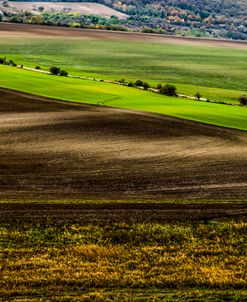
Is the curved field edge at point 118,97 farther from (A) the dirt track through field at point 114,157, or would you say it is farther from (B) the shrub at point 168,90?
(A) the dirt track through field at point 114,157

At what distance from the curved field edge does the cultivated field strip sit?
26.0 meters

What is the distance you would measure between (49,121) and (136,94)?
25204 mm

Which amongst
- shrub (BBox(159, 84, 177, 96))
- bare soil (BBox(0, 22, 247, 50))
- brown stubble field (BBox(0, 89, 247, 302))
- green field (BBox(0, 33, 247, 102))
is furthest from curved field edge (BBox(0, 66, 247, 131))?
bare soil (BBox(0, 22, 247, 50))

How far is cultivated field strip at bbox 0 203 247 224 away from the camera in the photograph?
98.4ft

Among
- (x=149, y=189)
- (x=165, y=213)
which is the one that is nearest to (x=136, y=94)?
(x=149, y=189)

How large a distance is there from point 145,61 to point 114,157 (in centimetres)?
9299

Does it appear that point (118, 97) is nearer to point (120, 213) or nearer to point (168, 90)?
point (168, 90)

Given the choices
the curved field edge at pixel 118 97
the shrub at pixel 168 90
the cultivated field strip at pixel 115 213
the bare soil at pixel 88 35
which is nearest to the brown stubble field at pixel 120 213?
the cultivated field strip at pixel 115 213

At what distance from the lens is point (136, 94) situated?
256 ft

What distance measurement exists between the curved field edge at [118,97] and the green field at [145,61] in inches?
487

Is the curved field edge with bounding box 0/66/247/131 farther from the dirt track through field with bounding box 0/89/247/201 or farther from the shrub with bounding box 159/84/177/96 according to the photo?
the dirt track through field with bounding box 0/89/247/201

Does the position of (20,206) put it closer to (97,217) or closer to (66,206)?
(66,206)

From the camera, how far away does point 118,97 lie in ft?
242

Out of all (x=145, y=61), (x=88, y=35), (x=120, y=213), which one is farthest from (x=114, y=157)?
(x=88, y=35)
